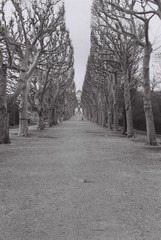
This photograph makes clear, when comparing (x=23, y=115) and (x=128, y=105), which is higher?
(x=128, y=105)

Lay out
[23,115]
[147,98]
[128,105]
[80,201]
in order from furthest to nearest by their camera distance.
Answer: [23,115]
[128,105]
[147,98]
[80,201]

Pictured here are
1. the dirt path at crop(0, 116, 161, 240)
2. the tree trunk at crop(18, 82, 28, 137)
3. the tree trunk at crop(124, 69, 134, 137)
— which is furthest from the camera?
the tree trunk at crop(18, 82, 28, 137)

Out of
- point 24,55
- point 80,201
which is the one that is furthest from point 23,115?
point 80,201

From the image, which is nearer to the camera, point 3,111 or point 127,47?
point 3,111

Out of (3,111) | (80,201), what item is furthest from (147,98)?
(80,201)

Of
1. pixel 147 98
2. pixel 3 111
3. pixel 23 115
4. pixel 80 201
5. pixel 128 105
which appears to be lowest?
pixel 80 201

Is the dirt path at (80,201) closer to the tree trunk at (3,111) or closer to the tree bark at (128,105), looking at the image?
the tree trunk at (3,111)

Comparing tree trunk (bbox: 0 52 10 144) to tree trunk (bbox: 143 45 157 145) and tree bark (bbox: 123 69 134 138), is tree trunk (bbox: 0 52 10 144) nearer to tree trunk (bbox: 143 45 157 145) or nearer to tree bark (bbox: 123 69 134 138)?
tree trunk (bbox: 143 45 157 145)

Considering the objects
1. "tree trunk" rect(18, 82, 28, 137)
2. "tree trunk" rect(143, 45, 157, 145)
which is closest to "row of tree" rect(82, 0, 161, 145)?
"tree trunk" rect(143, 45, 157, 145)

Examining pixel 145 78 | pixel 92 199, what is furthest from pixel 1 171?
pixel 145 78

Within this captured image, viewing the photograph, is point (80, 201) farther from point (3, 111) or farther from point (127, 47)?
point (127, 47)

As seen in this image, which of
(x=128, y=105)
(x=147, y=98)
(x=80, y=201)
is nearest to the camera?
(x=80, y=201)

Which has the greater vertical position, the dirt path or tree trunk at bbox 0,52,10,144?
tree trunk at bbox 0,52,10,144

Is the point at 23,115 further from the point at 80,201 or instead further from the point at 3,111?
the point at 80,201
